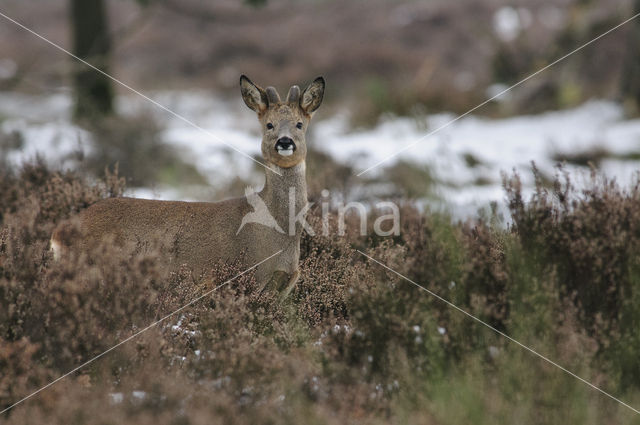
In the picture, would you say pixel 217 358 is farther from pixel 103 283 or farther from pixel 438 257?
pixel 438 257

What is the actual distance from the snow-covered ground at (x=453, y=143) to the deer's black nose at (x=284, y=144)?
3351 mm

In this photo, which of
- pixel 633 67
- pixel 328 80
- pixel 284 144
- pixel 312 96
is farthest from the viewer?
pixel 328 80

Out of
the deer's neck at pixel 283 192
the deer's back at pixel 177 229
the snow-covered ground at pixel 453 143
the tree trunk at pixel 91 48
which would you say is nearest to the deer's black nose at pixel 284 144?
the deer's neck at pixel 283 192

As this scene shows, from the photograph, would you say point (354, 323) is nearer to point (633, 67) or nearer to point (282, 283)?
point (282, 283)

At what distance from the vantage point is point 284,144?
14.1 ft

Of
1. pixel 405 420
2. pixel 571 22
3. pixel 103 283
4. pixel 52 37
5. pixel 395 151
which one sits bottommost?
pixel 405 420

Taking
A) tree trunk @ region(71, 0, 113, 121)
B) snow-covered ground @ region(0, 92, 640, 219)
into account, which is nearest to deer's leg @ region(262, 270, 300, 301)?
snow-covered ground @ region(0, 92, 640, 219)

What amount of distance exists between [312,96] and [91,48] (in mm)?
8967

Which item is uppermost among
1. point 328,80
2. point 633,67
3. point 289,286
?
point 328,80

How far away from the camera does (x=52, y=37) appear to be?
88.9ft

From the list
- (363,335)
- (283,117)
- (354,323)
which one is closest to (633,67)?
(283,117)

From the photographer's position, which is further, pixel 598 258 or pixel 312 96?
pixel 312 96

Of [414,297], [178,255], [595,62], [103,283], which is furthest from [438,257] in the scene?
[595,62]

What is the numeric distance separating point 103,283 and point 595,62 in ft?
63.1
